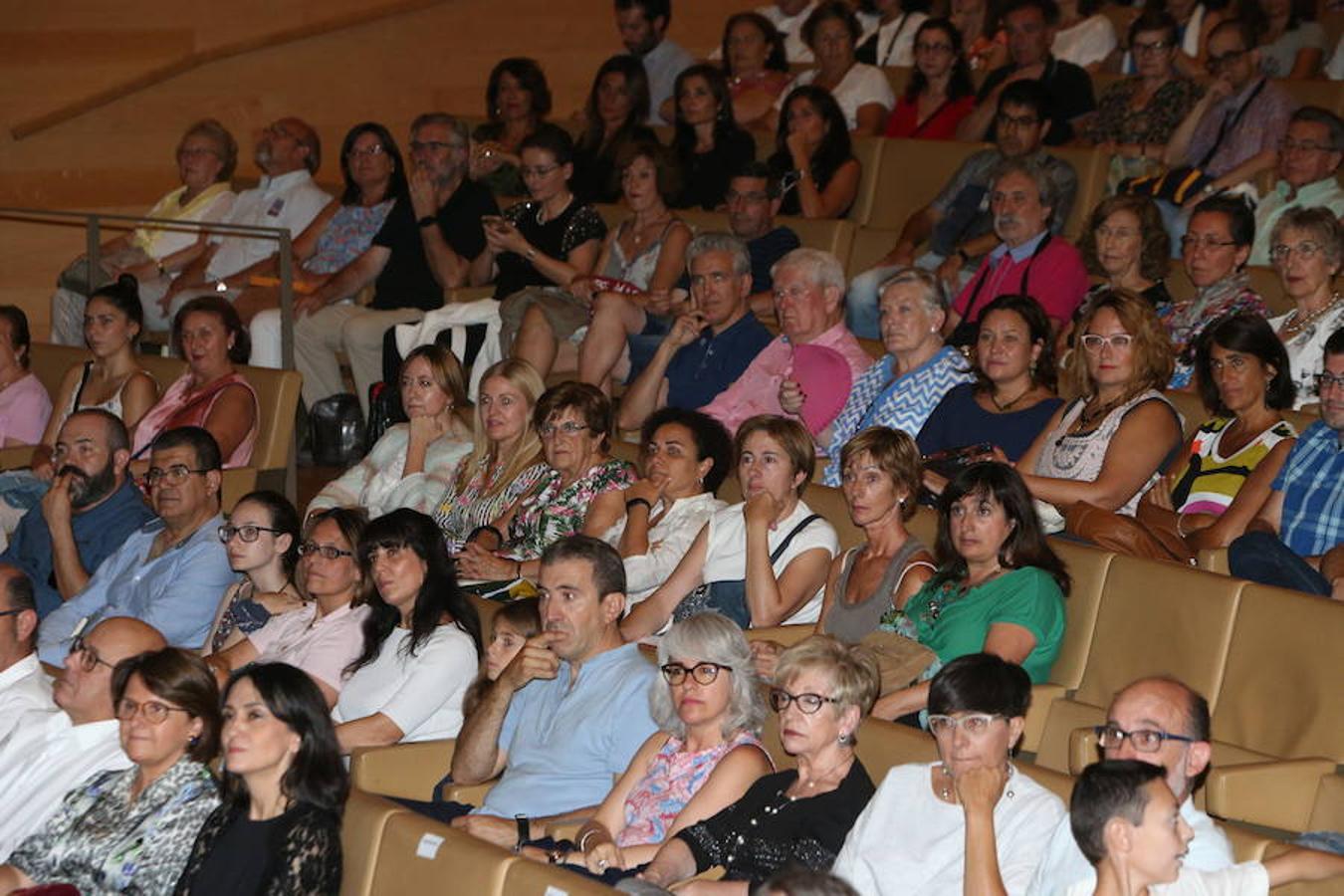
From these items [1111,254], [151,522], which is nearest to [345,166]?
[151,522]

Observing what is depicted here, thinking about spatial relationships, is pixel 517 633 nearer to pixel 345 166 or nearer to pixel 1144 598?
pixel 1144 598

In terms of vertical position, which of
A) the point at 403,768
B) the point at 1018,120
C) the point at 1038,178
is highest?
the point at 1018,120

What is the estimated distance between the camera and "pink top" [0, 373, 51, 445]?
6.14 m

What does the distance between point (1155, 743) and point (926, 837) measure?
1.27 ft

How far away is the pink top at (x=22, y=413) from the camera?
6141mm

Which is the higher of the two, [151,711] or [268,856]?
[151,711]

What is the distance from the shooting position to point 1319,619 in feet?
12.0

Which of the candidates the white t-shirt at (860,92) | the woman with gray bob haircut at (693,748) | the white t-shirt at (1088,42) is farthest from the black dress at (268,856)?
the white t-shirt at (1088,42)

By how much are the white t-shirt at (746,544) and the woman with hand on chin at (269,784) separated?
4.19ft

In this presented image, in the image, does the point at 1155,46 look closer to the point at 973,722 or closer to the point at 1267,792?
the point at 1267,792

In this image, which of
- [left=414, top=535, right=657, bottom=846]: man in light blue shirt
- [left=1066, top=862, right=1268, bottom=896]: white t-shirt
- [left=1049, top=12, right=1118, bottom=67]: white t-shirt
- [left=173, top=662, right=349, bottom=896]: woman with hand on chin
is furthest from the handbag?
[left=1049, top=12, right=1118, bottom=67]: white t-shirt

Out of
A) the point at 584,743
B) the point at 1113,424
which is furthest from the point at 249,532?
the point at 1113,424

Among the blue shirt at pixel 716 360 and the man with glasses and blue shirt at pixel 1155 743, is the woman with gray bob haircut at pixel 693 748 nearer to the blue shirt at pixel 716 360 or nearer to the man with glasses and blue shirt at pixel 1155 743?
the man with glasses and blue shirt at pixel 1155 743

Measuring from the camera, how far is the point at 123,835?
3.45 meters
